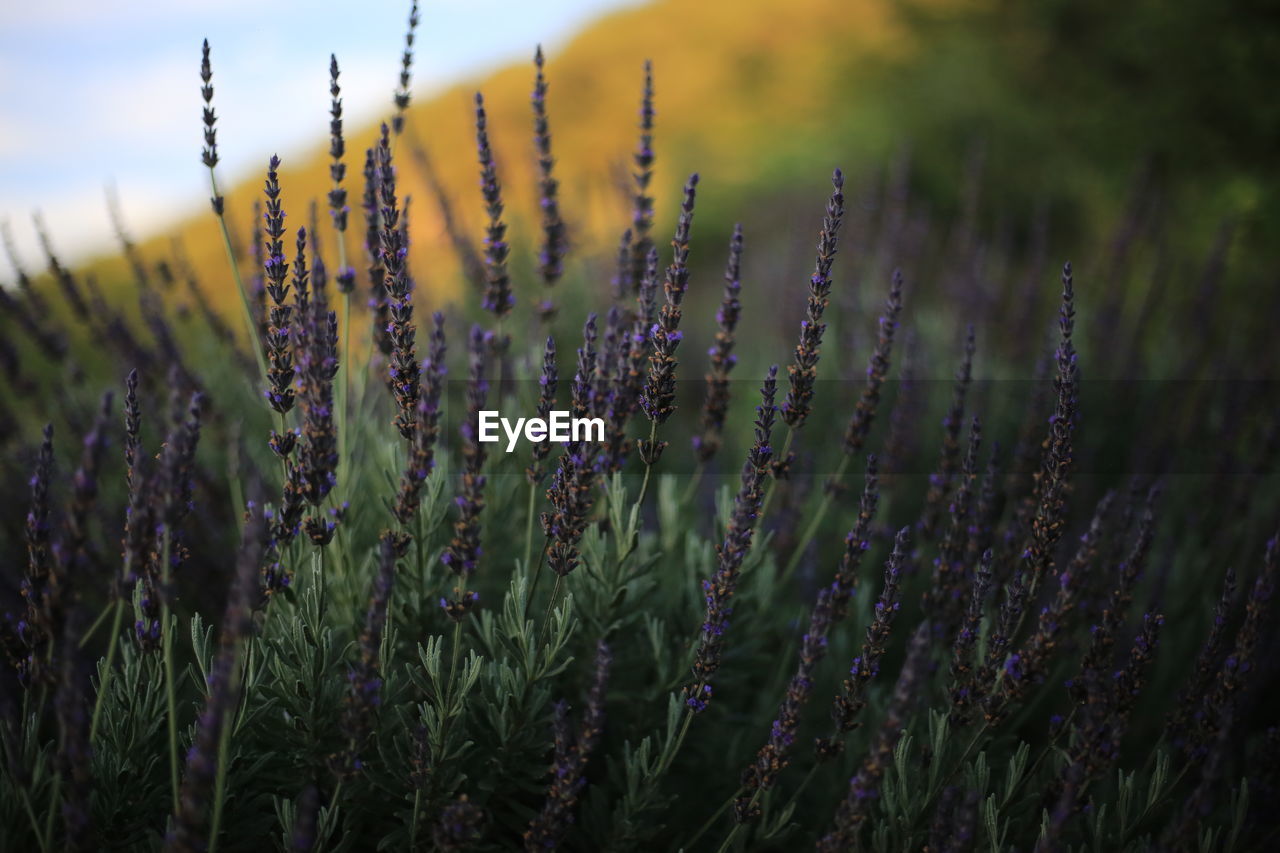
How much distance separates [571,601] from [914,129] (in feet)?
37.4

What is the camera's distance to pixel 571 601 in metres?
1.63

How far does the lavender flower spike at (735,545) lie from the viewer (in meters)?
1.52

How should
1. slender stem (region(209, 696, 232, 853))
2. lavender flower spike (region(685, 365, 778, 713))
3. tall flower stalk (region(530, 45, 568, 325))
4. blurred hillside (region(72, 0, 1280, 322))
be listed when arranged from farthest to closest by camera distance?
blurred hillside (region(72, 0, 1280, 322)) < tall flower stalk (region(530, 45, 568, 325)) < lavender flower spike (region(685, 365, 778, 713)) < slender stem (region(209, 696, 232, 853))

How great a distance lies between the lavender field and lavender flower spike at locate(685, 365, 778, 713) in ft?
0.03

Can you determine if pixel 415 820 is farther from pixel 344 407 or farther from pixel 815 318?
pixel 815 318

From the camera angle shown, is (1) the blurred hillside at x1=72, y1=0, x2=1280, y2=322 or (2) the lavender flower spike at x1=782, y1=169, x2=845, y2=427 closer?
(2) the lavender flower spike at x1=782, y1=169, x2=845, y2=427

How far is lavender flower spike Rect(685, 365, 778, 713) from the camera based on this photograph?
1.52 m

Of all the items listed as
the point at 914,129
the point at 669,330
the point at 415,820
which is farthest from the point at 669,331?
the point at 914,129

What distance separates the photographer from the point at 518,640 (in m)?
1.80

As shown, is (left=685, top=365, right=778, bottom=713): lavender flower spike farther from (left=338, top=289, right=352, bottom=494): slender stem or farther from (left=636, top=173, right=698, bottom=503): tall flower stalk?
(left=338, top=289, right=352, bottom=494): slender stem

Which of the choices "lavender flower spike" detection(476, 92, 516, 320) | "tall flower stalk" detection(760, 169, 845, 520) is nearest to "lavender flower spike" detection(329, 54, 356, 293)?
"lavender flower spike" detection(476, 92, 516, 320)

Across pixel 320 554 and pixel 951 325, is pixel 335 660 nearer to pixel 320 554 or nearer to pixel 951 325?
pixel 320 554

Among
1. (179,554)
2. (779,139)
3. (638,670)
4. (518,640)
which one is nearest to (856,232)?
(638,670)

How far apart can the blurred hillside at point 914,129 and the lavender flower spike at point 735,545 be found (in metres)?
1.99
